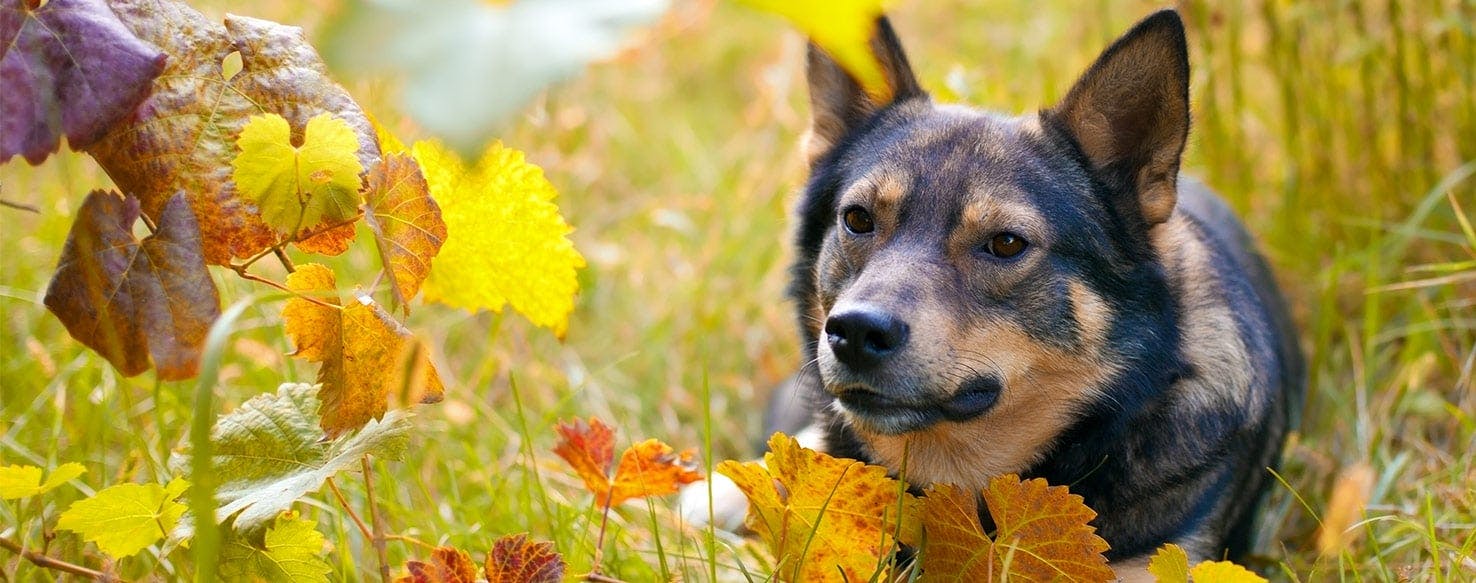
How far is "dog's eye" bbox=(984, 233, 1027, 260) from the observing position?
2500mm

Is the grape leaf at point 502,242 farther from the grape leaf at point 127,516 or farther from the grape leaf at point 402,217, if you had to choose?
the grape leaf at point 127,516

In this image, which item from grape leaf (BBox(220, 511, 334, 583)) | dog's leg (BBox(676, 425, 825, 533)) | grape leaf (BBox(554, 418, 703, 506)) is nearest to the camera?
grape leaf (BBox(220, 511, 334, 583))

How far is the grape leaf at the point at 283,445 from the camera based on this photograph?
190 centimetres

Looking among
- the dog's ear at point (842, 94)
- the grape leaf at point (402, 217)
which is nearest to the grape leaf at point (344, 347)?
the grape leaf at point (402, 217)

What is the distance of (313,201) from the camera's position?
1791 mm

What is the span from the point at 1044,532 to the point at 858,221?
36.8 inches

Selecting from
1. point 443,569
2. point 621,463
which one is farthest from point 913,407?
point 443,569

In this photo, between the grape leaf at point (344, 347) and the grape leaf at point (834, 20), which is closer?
the grape leaf at point (834, 20)

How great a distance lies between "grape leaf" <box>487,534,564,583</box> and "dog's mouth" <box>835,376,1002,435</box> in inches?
28.9

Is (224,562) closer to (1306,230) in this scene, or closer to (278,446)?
(278,446)

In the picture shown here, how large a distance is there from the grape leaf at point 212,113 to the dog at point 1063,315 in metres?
1.05

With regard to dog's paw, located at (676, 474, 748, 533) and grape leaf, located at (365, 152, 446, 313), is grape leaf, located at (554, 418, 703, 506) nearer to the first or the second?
grape leaf, located at (365, 152, 446, 313)

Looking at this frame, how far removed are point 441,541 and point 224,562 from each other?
0.54 meters

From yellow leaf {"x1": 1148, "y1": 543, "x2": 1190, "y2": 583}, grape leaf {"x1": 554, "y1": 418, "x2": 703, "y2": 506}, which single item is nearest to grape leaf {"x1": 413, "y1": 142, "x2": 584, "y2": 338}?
grape leaf {"x1": 554, "y1": 418, "x2": 703, "y2": 506}
